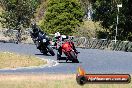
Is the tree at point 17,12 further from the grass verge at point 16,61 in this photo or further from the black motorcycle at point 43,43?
the grass verge at point 16,61

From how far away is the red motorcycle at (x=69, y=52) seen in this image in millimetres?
27473

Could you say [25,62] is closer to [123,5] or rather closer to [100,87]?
[100,87]

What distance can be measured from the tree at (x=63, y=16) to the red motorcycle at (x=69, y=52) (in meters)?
23.2

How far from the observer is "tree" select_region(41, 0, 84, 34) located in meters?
51.5

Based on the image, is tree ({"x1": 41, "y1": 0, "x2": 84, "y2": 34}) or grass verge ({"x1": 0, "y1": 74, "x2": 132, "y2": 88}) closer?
grass verge ({"x1": 0, "y1": 74, "x2": 132, "y2": 88})

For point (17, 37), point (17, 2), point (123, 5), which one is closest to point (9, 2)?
point (17, 2)

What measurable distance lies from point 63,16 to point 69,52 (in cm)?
2414

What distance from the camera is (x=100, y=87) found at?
15.8 meters

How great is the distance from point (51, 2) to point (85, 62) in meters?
25.8

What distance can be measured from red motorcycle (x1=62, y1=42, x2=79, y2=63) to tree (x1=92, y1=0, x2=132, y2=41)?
60.9 ft

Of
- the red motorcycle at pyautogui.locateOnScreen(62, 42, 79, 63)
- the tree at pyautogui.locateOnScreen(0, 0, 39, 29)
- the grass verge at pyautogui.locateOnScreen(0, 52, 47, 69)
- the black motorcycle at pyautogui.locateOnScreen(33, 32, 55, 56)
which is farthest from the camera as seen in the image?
the tree at pyautogui.locateOnScreen(0, 0, 39, 29)

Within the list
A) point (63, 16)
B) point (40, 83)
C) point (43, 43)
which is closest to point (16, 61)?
point (43, 43)

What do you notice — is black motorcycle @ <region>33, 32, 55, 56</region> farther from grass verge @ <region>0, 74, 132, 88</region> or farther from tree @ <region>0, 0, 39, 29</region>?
tree @ <region>0, 0, 39, 29</region>

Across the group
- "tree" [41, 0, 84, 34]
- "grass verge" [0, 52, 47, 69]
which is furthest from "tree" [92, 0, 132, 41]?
"grass verge" [0, 52, 47, 69]
